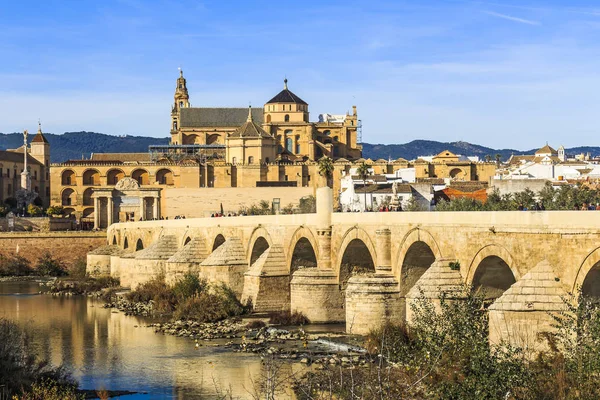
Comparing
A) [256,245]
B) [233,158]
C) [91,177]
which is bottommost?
[256,245]

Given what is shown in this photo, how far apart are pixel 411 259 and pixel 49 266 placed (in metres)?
46.0

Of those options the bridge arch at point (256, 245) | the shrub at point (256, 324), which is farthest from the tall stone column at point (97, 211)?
the shrub at point (256, 324)

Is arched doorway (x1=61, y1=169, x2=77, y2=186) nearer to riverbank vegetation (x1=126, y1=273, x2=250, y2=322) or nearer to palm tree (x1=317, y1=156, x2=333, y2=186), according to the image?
palm tree (x1=317, y1=156, x2=333, y2=186)

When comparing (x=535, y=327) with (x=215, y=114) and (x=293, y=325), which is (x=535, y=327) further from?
(x=215, y=114)

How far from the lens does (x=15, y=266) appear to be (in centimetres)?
6981

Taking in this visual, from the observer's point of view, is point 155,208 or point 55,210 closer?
point 155,208

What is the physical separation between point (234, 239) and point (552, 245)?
21775 mm

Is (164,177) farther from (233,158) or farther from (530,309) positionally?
(530,309)

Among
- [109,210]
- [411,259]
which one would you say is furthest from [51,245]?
[411,259]

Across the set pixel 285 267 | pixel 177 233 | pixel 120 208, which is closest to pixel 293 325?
pixel 285 267

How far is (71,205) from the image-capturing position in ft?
347

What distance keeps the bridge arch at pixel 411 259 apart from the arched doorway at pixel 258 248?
11.9 m

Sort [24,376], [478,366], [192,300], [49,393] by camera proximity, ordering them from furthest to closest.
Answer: [192,300], [24,376], [49,393], [478,366]

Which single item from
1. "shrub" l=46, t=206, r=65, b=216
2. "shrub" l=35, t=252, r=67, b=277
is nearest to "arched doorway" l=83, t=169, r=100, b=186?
"shrub" l=46, t=206, r=65, b=216
